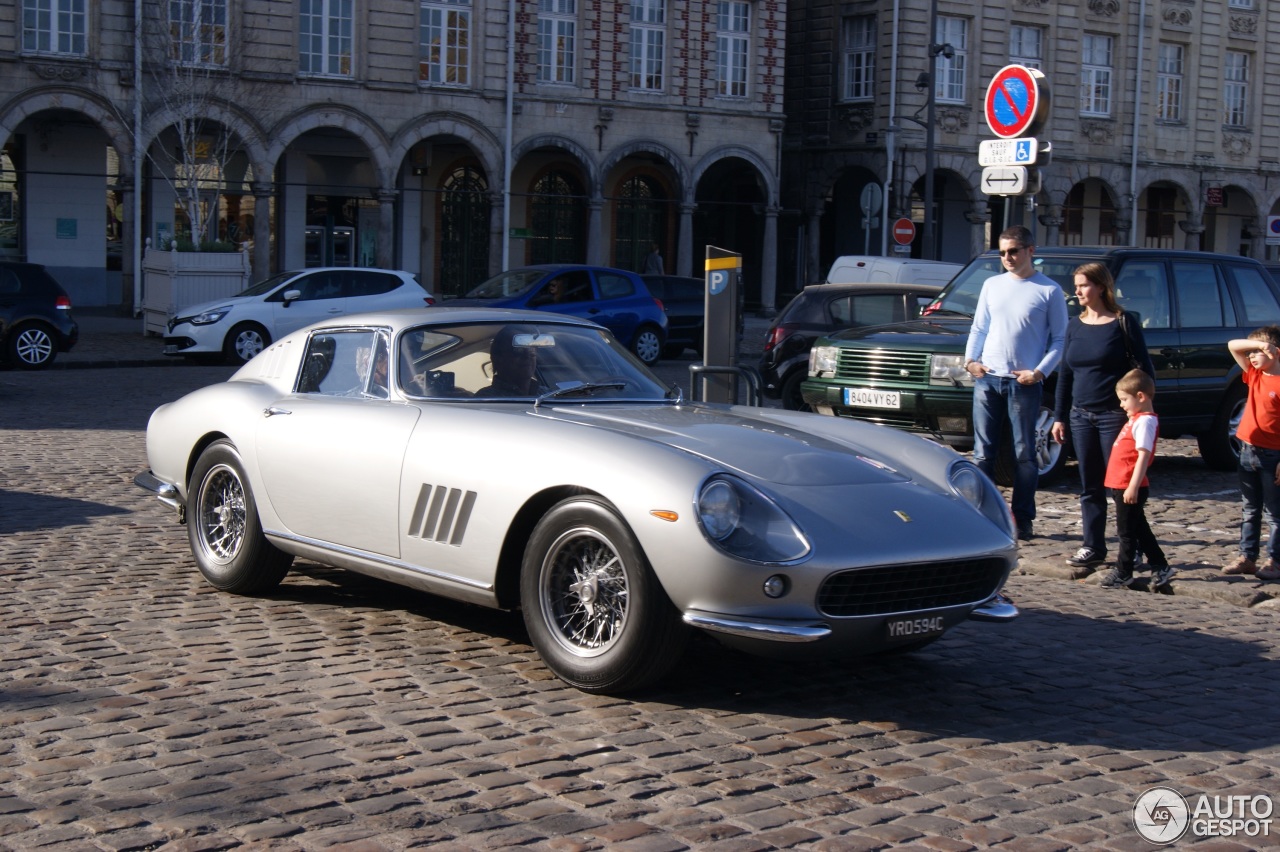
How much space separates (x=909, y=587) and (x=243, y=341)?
19.0 meters

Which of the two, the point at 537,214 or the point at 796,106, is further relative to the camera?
the point at 796,106

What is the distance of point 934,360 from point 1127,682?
17.6 ft

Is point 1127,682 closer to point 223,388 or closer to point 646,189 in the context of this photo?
point 223,388

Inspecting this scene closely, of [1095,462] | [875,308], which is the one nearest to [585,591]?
[1095,462]

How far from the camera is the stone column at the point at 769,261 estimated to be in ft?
132

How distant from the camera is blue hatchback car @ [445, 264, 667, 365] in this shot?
2355 cm

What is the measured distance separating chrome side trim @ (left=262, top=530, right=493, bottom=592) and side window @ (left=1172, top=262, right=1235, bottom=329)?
8.33 metres

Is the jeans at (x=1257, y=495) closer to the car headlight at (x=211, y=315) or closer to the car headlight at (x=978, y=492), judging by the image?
the car headlight at (x=978, y=492)

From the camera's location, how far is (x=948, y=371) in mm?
11156

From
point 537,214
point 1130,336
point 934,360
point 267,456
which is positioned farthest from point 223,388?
point 537,214

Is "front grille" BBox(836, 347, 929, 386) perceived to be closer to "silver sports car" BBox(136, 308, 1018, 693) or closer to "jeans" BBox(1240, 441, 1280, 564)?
"jeans" BBox(1240, 441, 1280, 564)

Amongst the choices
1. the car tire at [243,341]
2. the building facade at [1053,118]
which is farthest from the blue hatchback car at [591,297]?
the building facade at [1053,118]

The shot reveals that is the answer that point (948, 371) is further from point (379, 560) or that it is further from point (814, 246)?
point (814, 246)

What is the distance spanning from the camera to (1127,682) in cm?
609
